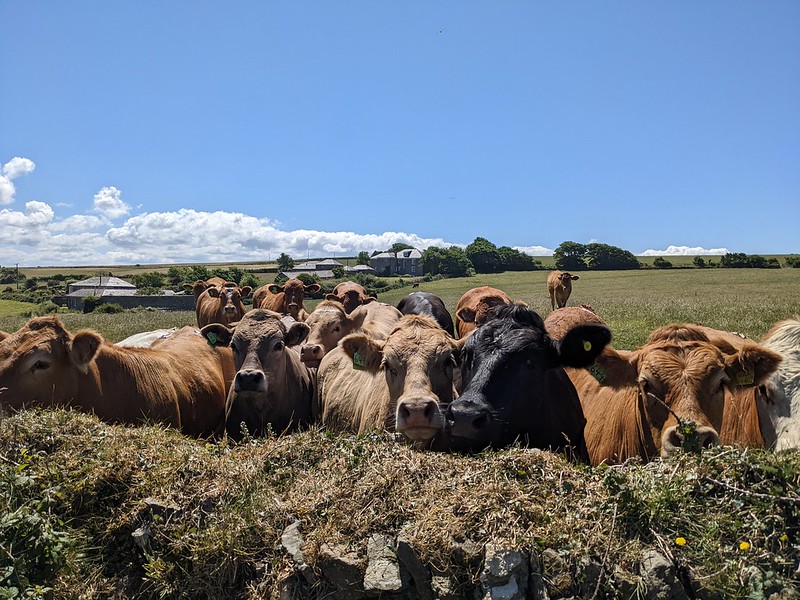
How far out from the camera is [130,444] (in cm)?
545

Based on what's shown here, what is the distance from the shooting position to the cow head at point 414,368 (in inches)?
202

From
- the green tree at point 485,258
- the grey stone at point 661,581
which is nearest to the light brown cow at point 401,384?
the grey stone at point 661,581

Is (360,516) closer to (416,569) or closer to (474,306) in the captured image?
(416,569)

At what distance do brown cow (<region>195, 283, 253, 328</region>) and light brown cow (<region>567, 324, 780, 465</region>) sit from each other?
10.7m

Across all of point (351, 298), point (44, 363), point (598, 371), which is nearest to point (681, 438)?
point (598, 371)

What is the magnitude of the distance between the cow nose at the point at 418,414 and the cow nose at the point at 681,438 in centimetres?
189

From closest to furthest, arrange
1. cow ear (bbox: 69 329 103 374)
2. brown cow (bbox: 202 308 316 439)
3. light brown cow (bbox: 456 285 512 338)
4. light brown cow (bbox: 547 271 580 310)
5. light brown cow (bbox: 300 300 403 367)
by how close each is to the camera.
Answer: cow ear (bbox: 69 329 103 374) < brown cow (bbox: 202 308 316 439) < light brown cow (bbox: 300 300 403 367) < light brown cow (bbox: 456 285 512 338) < light brown cow (bbox: 547 271 580 310)

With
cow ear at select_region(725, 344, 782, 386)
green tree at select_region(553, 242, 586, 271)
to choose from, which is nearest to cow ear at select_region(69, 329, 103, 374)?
cow ear at select_region(725, 344, 782, 386)

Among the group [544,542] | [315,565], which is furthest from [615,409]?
[315,565]

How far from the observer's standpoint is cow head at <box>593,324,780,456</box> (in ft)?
16.6

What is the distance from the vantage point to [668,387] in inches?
208

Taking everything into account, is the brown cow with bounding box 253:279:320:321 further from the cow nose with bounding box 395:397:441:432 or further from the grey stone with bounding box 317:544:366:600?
the grey stone with bounding box 317:544:366:600

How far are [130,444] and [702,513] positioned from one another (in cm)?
470

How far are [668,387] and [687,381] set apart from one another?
166mm
